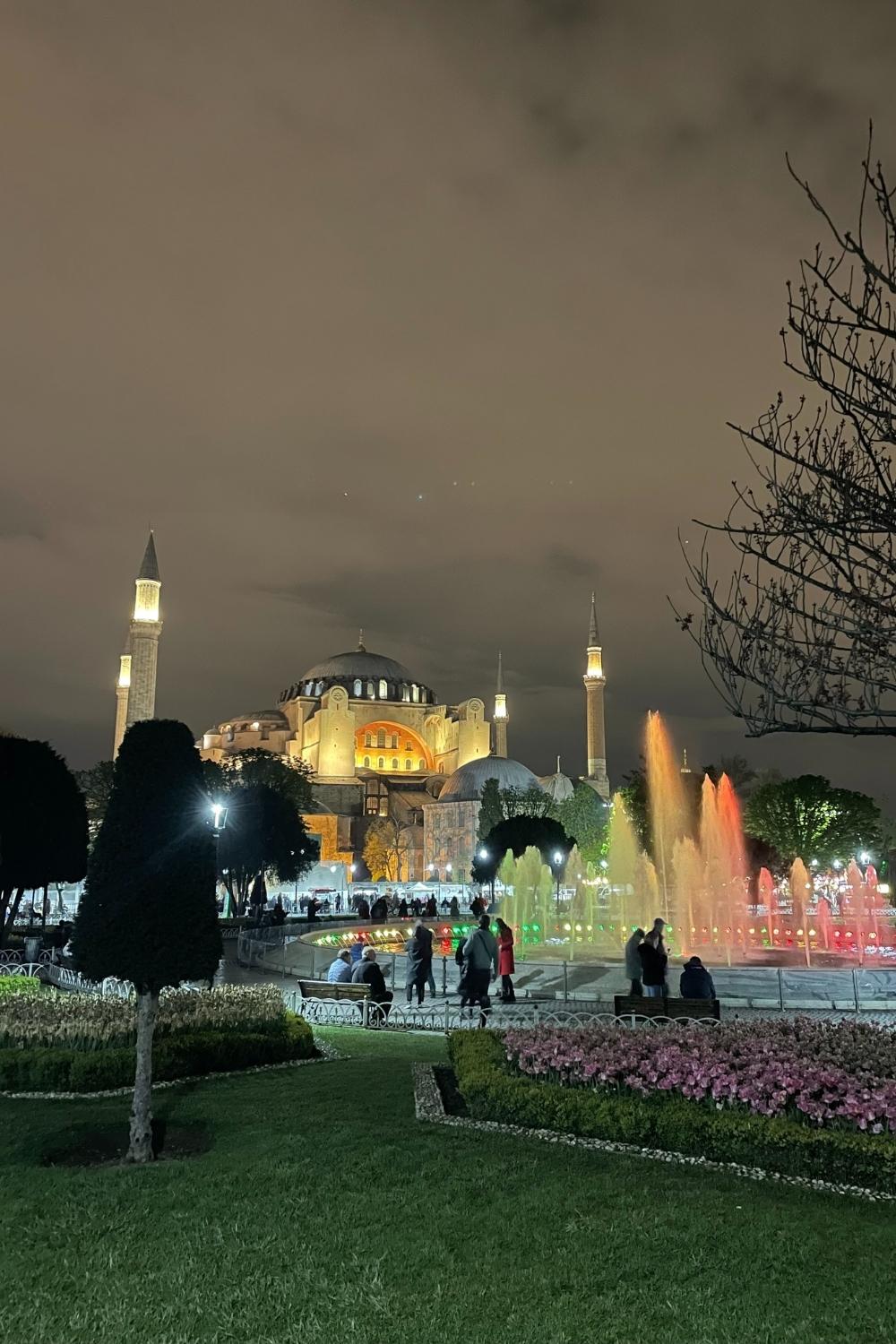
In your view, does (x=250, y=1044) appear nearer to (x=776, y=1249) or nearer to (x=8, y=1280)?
(x=8, y=1280)

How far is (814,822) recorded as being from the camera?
41.2m

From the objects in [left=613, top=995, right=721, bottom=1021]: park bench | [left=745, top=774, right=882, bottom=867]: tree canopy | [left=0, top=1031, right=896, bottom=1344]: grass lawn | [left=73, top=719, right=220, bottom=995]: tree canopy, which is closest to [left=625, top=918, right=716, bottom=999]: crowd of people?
[left=613, top=995, right=721, bottom=1021]: park bench

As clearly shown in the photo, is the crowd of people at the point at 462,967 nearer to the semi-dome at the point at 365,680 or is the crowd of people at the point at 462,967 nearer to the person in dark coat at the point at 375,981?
the person in dark coat at the point at 375,981

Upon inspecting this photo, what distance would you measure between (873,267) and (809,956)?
59.1 feet

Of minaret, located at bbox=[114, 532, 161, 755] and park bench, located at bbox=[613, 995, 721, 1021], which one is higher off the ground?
minaret, located at bbox=[114, 532, 161, 755]

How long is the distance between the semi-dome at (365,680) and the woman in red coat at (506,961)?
77521mm

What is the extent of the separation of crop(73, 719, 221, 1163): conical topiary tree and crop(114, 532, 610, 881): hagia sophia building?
161 ft

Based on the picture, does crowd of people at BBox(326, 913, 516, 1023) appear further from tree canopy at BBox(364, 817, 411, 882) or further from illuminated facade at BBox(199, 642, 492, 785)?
illuminated facade at BBox(199, 642, 492, 785)

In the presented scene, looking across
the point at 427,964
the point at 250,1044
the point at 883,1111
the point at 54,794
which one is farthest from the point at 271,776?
the point at 883,1111

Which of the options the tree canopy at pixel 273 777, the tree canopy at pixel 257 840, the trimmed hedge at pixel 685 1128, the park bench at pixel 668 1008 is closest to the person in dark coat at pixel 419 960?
the park bench at pixel 668 1008

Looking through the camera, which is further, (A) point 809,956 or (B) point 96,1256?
(A) point 809,956

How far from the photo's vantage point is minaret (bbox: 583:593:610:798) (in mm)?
76812

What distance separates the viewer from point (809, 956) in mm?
20094

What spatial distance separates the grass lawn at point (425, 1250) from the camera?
376cm
